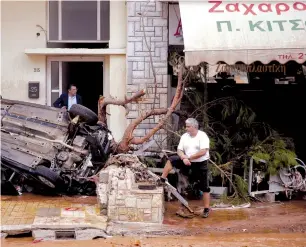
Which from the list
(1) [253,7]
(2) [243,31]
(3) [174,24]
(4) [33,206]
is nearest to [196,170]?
(4) [33,206]

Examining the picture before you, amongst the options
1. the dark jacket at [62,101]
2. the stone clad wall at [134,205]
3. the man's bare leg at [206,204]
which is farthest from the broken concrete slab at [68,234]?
the dark jacket at [62,101]

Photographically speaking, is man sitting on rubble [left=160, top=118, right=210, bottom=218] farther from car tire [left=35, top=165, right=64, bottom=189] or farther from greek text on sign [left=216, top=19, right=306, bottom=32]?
greek text on sign [left=216, top=19, right=306, bottom=32]

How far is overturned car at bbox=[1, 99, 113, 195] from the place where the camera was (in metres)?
11.0

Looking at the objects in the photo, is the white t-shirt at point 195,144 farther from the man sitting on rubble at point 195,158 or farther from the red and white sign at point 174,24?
the red and white sign at point 174,24

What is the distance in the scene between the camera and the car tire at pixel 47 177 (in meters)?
10.8

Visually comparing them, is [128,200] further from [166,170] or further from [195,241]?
[195,241]

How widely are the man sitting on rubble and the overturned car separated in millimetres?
1727

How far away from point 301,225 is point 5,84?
768cm

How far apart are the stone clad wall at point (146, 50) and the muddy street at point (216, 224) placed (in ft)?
9.88

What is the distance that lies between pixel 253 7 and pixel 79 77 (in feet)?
15.6

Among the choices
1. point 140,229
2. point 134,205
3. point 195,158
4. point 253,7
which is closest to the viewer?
point 140,229

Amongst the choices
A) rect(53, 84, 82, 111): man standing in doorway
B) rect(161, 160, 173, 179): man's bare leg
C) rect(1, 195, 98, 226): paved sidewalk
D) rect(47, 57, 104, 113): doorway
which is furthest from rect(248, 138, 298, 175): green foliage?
rect(47, 57, 104, 113): doorway

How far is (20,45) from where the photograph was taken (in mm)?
14172

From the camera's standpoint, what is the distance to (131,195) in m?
9.48
